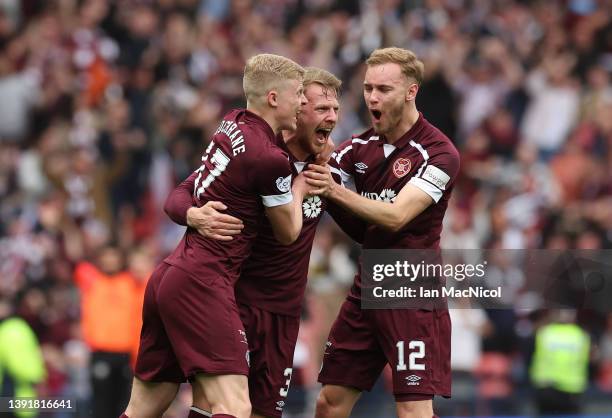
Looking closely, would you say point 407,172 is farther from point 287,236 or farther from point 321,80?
point 287,236

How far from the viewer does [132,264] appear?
1289cm

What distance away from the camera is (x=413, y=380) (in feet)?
25.8

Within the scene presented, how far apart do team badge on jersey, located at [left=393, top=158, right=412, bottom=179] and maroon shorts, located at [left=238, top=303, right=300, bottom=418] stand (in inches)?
43.6

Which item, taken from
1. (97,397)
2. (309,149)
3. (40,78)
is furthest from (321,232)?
(309,149)

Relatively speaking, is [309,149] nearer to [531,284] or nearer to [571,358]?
[531,284]

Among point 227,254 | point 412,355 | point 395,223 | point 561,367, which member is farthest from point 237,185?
point 561,367

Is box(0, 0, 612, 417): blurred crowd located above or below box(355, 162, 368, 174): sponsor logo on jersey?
above

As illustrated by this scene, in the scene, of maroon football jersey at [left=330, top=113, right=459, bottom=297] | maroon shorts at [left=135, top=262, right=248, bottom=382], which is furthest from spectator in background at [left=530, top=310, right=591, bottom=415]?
maroon shorts at [left=135, top=262, right=248, bottom=382]

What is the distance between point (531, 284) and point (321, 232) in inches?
178

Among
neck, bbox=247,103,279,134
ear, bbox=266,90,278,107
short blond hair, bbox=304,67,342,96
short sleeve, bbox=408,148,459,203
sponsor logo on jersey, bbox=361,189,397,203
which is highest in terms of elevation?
short blond hair, bbox=304,67,342,96

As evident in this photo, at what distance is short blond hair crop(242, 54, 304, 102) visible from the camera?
736cm

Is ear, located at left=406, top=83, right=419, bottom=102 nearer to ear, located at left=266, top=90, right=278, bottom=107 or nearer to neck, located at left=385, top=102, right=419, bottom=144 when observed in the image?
neck, located at left=385, top=102, right=419, bottom=144

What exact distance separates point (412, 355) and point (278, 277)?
919 mm

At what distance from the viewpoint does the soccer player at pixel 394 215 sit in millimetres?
7816
